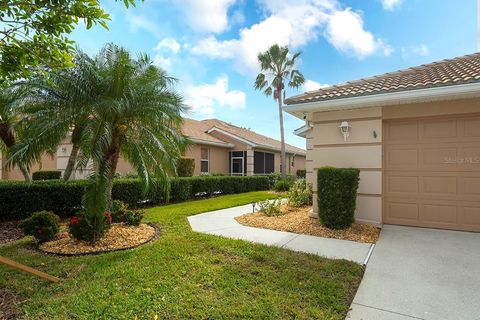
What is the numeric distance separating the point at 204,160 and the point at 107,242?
43.4 ft

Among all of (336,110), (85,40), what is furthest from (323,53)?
(85,40)

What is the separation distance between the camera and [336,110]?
24.3 feet

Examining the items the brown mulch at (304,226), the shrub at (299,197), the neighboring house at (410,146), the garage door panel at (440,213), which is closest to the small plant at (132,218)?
the brown mulch at (304,226)

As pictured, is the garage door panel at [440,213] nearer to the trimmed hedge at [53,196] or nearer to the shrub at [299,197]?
the shrub at [299,197]

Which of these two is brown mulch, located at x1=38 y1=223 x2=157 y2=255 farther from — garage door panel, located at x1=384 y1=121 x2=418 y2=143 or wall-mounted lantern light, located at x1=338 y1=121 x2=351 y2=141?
garage door panel, located at x1=384 y1=121 x2=418 y2=143

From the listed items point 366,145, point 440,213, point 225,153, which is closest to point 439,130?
point 366,145

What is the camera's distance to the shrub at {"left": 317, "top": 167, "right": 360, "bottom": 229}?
254 inches

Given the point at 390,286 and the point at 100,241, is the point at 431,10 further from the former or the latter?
the point at 100,241

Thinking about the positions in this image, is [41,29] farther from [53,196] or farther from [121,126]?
[53,196]

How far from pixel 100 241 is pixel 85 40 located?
4.52 m

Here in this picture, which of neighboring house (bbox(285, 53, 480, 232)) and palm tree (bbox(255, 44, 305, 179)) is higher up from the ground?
palm tree (bbox(255, 44, 305, 179))

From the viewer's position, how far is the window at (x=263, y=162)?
21055mm

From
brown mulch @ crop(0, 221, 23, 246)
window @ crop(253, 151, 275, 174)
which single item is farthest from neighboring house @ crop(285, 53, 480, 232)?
window @ crop(253, 151, 275, 174)

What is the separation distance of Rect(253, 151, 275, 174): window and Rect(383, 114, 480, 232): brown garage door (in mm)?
13996
